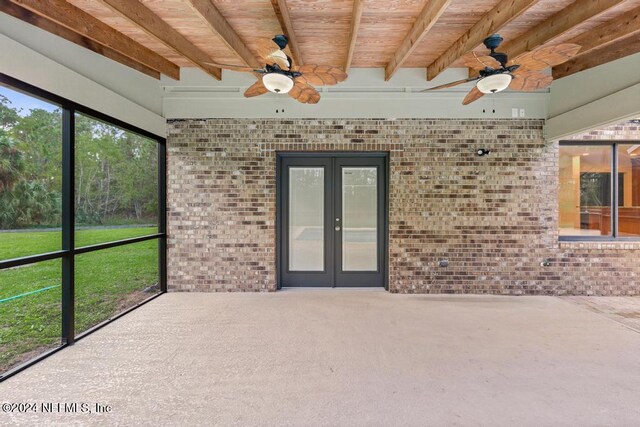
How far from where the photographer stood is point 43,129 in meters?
5.08

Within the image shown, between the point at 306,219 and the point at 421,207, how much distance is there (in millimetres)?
1932

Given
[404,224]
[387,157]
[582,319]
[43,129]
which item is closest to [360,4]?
[387,157]

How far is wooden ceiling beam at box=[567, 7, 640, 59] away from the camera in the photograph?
10.2 ft

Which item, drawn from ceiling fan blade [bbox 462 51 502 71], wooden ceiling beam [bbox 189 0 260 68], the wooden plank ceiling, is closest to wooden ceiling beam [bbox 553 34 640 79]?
the wooden plank ceiling

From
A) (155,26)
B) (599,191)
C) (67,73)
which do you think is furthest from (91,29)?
(599,191)

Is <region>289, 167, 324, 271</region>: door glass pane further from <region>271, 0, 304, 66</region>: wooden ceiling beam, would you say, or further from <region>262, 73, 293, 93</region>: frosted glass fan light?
<region>262, 73, 293, 93</region>: frosted glass fan light

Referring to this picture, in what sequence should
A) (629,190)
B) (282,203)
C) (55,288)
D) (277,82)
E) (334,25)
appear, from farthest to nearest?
(55,288) → (282,203) → (629,190) → (334,25) → (277,82)

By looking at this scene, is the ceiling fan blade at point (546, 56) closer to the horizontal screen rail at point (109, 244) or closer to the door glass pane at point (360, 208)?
the door glass pane at point (360, 208)

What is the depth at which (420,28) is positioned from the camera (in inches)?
127

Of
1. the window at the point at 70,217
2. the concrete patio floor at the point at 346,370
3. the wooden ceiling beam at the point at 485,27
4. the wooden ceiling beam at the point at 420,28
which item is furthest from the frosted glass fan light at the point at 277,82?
the concrete patio floor at the point at 346,370

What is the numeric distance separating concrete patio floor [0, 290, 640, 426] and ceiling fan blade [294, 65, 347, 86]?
112 inches

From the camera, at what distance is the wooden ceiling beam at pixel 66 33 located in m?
2.73

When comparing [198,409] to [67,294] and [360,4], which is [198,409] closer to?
[67,294]

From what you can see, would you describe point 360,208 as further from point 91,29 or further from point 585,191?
point 91,29
